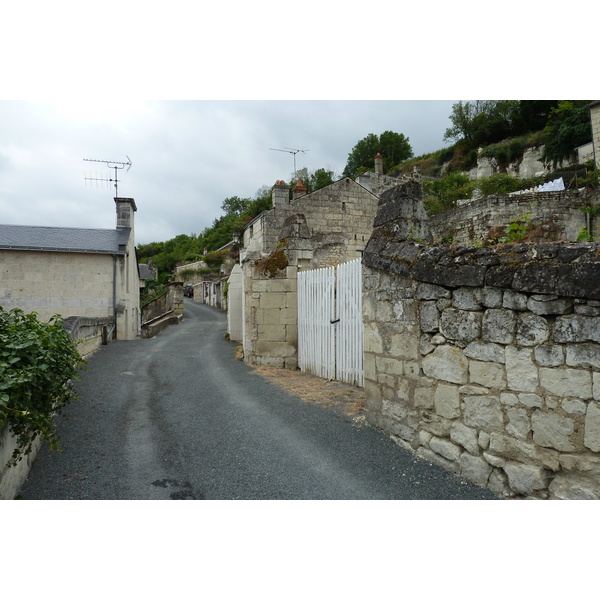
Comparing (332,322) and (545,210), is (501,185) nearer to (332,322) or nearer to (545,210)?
(545,210)

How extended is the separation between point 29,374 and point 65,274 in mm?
12377

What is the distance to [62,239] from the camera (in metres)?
13.8

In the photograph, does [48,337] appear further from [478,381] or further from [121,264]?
[121,264]

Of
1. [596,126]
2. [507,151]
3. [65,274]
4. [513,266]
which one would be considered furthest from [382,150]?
[513,266]

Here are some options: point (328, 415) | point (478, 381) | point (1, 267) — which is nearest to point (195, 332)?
point (1, 267)

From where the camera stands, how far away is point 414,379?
12.8 ft

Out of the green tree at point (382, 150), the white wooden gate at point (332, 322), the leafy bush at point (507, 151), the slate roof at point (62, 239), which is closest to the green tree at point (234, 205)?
the green tree at point (382, 150)

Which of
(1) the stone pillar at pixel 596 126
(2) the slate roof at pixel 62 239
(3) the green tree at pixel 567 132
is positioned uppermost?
(3) the green tree at pixel 567 132

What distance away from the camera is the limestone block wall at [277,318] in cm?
847

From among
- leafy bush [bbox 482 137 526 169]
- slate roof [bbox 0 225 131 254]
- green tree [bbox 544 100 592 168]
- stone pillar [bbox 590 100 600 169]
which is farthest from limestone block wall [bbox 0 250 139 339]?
leafy bush [bbox 482 137 526 169]

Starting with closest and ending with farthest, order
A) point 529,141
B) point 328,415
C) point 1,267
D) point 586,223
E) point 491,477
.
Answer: point 491,477
point 328,415
point 1,267
point 586,223
point 529,141

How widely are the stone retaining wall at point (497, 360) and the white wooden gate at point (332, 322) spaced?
205 cm

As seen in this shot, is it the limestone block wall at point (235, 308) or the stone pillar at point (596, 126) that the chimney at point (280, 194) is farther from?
the stone pillar at point (596, 126)

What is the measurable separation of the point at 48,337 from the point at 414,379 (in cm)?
347
